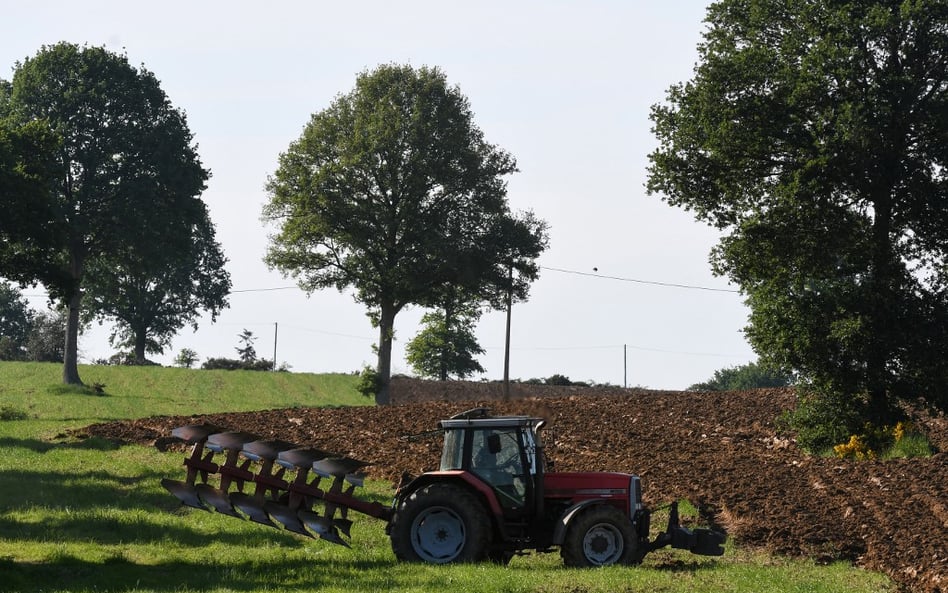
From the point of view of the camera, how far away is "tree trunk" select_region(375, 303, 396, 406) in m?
63.5

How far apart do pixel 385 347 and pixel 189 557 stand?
4465 centimetres

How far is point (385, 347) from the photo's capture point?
64062 mm

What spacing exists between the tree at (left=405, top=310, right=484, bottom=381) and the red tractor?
78.8 metres

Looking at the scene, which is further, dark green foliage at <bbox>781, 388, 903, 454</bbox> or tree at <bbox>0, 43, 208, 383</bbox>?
tree at <bbox>0, 43, 208, 383</bbox>

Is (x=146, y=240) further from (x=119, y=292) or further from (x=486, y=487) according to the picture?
(x=486, y=487)

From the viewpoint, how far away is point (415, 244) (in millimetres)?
63531

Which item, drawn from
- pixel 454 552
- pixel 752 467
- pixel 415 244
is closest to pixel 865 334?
pixel 752 467

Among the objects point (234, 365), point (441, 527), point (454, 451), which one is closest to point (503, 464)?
point (454, 451)

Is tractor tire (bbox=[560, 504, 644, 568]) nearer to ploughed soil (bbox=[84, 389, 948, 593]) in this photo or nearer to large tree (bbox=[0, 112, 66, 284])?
ploughed soil (bbox=[84, 389, 948, 593])

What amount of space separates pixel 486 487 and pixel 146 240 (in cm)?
5006

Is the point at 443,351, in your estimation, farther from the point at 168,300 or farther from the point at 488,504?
the point at 488,504

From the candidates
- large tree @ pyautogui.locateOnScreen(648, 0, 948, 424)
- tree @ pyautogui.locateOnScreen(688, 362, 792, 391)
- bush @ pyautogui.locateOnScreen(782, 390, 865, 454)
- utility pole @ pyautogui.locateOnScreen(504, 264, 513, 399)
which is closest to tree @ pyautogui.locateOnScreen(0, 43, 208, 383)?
utility pole @ pyautogui.locateOnScreen(504, 264, 513, 399)

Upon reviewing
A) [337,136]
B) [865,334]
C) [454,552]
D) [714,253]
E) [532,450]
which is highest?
[337,136]

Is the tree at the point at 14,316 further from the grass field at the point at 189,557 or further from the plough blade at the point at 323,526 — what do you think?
the plough blade at the point at 323,526
